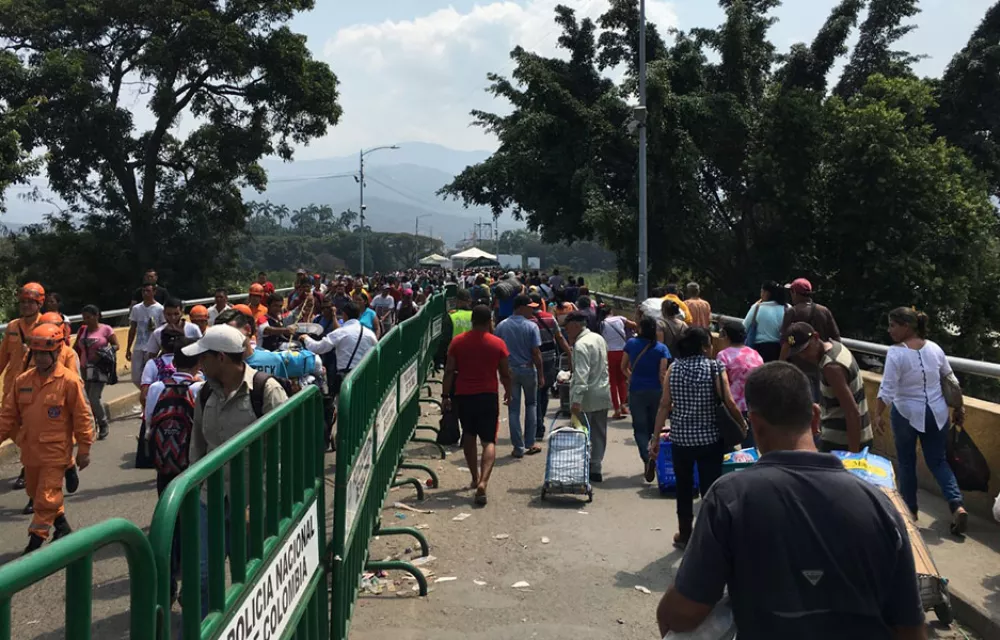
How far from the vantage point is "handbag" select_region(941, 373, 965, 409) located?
659 centimetres

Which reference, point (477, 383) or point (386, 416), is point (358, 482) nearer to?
point (386, 416)

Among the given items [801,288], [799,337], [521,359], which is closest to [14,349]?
[521,359]

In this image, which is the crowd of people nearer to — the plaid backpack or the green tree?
the plaid backpack

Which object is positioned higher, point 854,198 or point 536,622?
point 854,198

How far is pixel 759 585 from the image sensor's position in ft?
8.36

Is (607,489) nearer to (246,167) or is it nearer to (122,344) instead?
(122,344)

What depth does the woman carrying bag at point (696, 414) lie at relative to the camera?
6434 mm

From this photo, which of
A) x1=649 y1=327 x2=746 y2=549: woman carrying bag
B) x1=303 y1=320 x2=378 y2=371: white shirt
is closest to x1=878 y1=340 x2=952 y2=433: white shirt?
x1=649 y1=327 x2=746 y2=549: woman carrying bag

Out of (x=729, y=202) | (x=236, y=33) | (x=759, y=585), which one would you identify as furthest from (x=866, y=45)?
(x=759, y=585)

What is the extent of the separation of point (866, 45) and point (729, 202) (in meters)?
8.55

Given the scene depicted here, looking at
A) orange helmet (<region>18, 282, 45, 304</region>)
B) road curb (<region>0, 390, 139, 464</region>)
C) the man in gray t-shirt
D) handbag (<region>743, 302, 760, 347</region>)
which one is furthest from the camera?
road curb (<region>0, 390, 139, 464</region>)

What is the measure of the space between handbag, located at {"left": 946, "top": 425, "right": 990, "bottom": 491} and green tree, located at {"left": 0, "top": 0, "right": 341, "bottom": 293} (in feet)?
86.9

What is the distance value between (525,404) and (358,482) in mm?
5265

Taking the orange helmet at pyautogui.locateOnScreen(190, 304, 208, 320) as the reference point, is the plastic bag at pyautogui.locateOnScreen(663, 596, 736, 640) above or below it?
below
